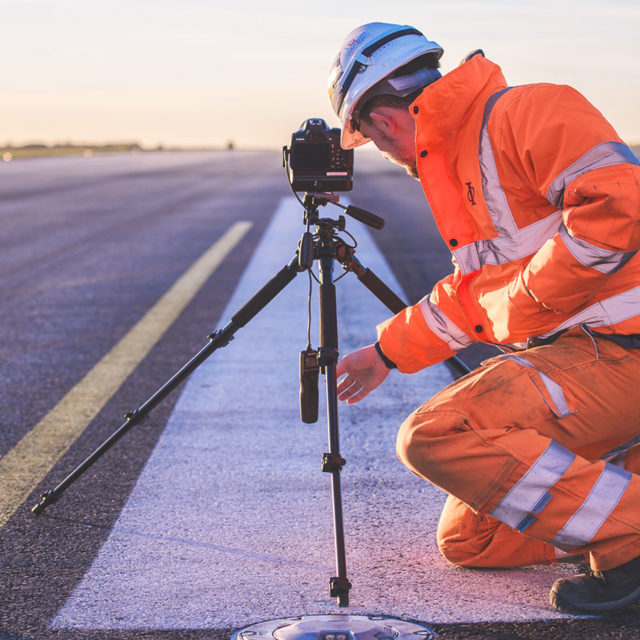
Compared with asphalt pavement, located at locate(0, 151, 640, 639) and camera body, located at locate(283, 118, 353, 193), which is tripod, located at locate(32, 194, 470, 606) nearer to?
camera body, located at locate(283, 118, 353, 193)

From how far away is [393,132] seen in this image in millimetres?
2879

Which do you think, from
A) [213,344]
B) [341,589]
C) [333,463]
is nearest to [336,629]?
[341,589]

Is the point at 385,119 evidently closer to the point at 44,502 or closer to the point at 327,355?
the point at 327,355

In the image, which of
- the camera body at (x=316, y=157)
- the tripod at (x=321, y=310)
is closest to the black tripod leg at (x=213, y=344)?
the tripod at (x=321, y=310)

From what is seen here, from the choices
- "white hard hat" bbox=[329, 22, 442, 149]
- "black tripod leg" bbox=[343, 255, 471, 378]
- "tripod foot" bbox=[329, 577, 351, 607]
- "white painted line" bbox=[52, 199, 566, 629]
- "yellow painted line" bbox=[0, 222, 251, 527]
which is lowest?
"yellow painted line" bbox=[0, 222, 251, 527]

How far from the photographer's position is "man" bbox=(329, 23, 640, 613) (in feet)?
8.28

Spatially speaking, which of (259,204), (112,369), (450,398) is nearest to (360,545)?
(450,398)

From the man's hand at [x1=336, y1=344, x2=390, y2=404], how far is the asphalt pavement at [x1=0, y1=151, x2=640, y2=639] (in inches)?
18.6

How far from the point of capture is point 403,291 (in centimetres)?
780

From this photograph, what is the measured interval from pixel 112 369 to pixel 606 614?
358 cm

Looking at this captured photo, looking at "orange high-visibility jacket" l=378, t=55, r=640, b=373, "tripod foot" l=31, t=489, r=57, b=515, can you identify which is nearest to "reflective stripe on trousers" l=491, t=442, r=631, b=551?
"orange high-visibility jacket" l=378, t=55, r=640, b=373

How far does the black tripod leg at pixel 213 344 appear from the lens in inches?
125

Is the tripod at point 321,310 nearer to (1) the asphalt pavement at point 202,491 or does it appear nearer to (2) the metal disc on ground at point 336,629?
(2) the metal disc on ground at point 336,629

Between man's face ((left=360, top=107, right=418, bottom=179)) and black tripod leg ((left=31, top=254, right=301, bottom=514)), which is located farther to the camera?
black tripod leg ((left=31, top=254, right=301, bottom=514))
